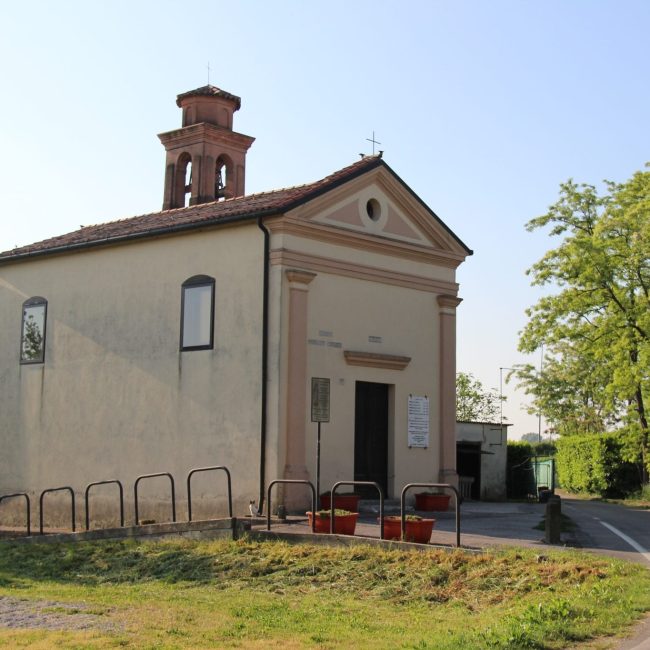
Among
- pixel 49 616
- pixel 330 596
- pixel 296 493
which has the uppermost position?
pixel 296 493

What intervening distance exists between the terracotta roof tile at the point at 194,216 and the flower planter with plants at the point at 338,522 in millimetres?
6730

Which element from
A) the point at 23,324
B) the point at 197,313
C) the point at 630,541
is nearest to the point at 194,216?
the point at 197,313

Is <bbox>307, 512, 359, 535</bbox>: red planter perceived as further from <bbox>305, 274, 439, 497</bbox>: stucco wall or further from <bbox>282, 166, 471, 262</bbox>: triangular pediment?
<bbox>282, 166, 471, 262</bbox>: triangular pediment

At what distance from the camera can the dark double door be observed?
21.8 meters

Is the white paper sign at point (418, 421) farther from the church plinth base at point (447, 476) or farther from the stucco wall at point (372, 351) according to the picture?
the church plinth base at point (447, 476)

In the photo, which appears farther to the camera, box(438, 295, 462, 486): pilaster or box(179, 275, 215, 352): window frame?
box(438, 295, 462, 486): pilaster

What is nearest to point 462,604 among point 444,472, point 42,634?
point 42,634

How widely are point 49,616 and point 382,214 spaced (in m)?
13.1

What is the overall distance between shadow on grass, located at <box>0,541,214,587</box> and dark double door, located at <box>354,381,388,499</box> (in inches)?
232

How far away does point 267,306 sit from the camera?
2045 cm

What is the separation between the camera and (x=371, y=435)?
22.1 metres

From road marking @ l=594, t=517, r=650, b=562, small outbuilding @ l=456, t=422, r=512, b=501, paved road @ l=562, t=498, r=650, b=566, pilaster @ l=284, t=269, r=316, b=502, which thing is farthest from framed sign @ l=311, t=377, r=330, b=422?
small outbuilding @ l=456, t=422, r=512, b=501

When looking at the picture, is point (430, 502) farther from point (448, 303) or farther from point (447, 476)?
point (448, 303)

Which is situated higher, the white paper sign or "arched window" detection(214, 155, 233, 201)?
"arched window" detection(214, 155, 233, 201)
